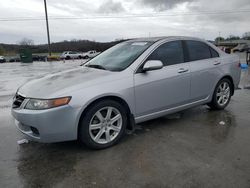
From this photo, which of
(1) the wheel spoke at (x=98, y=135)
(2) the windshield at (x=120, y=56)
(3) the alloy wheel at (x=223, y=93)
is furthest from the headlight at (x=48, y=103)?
(3) the alloy wheel at (x=223, y=93)

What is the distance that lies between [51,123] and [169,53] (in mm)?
2397

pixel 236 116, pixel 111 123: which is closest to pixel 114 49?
pixel 111 123

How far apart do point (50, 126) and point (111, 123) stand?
900 millimetres

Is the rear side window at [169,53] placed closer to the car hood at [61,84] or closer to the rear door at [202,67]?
the rear door at [202,67]

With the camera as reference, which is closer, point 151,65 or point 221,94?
point 151,65

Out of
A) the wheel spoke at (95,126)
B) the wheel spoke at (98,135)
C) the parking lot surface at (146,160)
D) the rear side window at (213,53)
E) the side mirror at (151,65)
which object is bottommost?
the parking lot surface at (146,160)

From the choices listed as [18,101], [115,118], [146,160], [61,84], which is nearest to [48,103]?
[61,84]

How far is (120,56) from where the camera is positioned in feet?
13.8

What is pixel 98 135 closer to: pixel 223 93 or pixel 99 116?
pixel 99 116

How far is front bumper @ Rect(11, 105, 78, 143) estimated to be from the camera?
304 centimetres

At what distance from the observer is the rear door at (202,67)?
4.50 meters

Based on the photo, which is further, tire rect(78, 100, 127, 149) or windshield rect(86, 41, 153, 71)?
windshield rect(86, 41, 153, 71)

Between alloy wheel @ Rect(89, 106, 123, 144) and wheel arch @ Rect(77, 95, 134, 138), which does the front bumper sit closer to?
wheel arch @ Rect(77, 95, 134, 138)

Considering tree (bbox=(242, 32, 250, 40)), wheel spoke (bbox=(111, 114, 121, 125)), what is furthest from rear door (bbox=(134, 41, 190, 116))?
tree (bbox=(242, 32, 250, 40))
